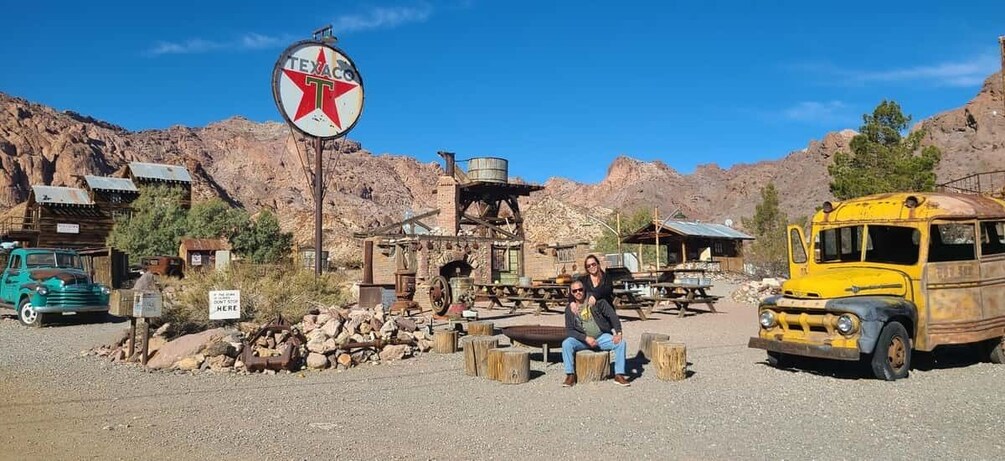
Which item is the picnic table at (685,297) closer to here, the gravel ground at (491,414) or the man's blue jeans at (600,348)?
the gravel ground at (491,414)

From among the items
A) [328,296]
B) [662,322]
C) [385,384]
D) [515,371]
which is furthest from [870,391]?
[328,296]

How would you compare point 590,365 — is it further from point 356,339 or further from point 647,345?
point 356,339

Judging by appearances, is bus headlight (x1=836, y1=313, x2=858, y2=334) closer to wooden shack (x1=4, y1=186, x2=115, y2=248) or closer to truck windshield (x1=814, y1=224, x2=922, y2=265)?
truck windshield (x1=814, y1=224, x2=922, y2=265)

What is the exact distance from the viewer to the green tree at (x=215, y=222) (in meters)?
45.8

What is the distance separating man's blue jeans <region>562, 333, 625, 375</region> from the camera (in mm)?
8274

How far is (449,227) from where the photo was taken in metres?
41.5

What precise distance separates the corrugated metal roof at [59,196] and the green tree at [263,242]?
1454 centimetres

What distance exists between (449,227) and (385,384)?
108ft

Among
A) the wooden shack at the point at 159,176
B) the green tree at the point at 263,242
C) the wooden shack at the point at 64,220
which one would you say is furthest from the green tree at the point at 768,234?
the wooden shack at the point at 64,220

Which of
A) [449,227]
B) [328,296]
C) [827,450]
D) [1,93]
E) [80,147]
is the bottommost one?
[827,450]

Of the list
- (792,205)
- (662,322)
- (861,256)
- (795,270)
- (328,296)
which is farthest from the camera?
(792,205)

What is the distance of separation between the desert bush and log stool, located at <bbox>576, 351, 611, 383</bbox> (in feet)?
19.7

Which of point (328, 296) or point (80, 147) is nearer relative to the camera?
point (328, 296)

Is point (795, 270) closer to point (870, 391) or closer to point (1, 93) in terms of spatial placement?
point (870, 391)
